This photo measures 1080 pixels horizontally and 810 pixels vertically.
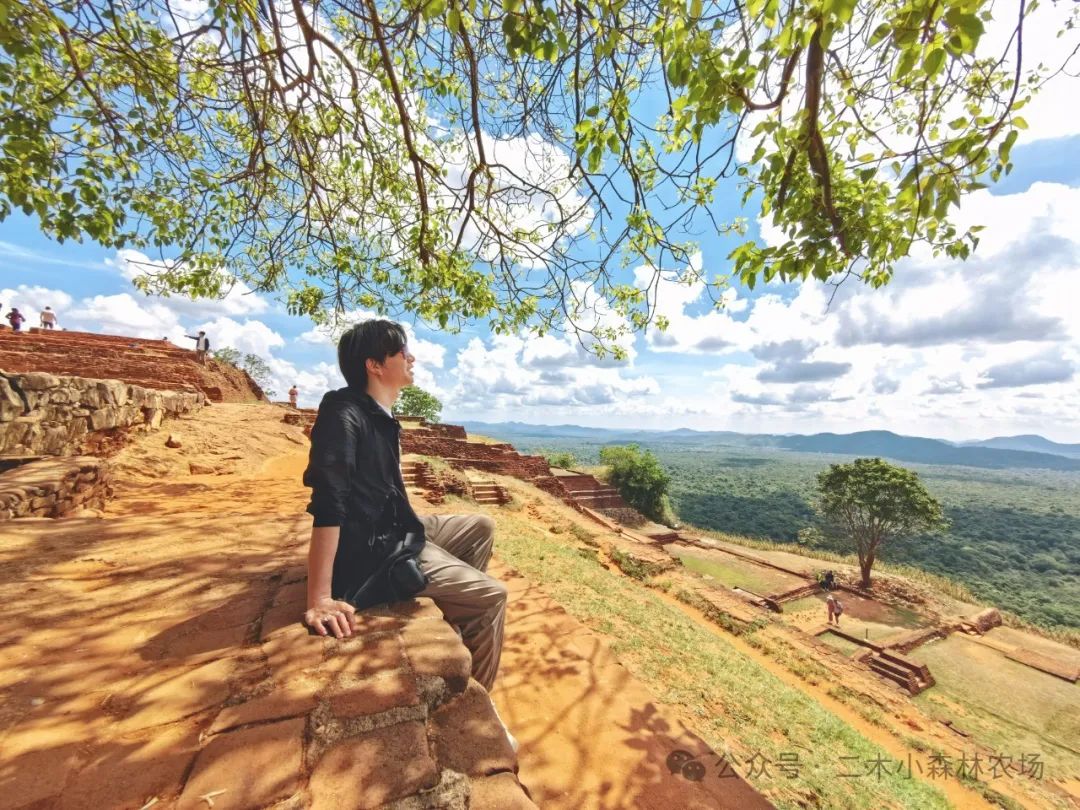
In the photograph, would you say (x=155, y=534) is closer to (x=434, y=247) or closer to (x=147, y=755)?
(x=147, y=755)

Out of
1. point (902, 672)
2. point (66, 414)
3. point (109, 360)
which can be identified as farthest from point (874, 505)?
point (109, 360)

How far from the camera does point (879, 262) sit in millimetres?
2943

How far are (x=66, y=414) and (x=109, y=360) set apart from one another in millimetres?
8489

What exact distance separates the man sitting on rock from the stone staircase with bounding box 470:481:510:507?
1138 centimetres

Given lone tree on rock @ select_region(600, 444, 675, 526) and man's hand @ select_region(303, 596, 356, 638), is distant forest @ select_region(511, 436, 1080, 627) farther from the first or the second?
man's hand @ select_region(303, 596, 356, 638)

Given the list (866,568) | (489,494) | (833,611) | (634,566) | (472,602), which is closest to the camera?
(472,602)

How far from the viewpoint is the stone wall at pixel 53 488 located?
12.1 feet

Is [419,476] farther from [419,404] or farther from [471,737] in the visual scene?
[419,404]

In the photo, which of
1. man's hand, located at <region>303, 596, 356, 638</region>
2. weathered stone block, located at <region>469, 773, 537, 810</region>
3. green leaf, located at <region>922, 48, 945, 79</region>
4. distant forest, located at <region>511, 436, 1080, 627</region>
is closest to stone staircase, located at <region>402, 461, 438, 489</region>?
man's hand, located at <region>303, 596, 356, 638</region>

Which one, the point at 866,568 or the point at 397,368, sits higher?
the point at 397,368

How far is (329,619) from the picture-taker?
173 centimetres

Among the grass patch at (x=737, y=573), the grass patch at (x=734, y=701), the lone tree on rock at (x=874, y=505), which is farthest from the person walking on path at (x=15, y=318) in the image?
the lone tree on rock at (x=874, y=505)

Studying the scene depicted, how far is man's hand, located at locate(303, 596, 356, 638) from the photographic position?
5.68 feet

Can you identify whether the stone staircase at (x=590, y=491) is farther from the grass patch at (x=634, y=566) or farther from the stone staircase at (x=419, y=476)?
the stone staircase at (x=419, y=476)
